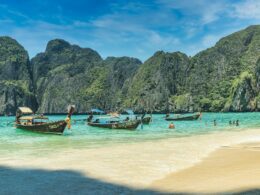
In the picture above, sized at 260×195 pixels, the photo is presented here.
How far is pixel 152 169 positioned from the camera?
1398 centimetres

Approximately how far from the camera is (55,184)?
11.3 meters

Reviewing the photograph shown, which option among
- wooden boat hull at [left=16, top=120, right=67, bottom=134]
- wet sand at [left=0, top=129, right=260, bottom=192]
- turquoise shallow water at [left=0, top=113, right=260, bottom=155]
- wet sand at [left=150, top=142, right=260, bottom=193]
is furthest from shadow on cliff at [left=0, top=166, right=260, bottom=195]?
wooden boat hull at [left=16, top=120, right=67, bottom=134]

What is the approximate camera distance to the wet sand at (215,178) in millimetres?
9672

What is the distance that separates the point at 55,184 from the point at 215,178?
513cm

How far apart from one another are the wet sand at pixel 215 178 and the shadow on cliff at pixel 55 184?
27.1 inches

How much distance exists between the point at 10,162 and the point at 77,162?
3.36 m

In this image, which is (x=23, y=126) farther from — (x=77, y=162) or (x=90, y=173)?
(x=90, y=173)

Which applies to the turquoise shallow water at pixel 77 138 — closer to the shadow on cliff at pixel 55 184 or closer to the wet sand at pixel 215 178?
the shadow on cliff at pixel 55 184

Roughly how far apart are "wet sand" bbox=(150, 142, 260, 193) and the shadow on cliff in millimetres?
687

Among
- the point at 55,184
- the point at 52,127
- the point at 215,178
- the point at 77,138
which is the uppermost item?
the point at 52,127

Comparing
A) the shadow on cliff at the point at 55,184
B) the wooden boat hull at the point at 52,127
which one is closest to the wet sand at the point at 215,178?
the shadow on cliff at the point at 55,184

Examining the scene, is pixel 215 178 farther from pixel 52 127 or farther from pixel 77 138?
pixel 52 127

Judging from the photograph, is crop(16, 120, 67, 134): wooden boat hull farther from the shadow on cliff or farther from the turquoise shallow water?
the shadow on cliff

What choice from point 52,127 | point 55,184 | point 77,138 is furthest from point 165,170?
point 52,127
